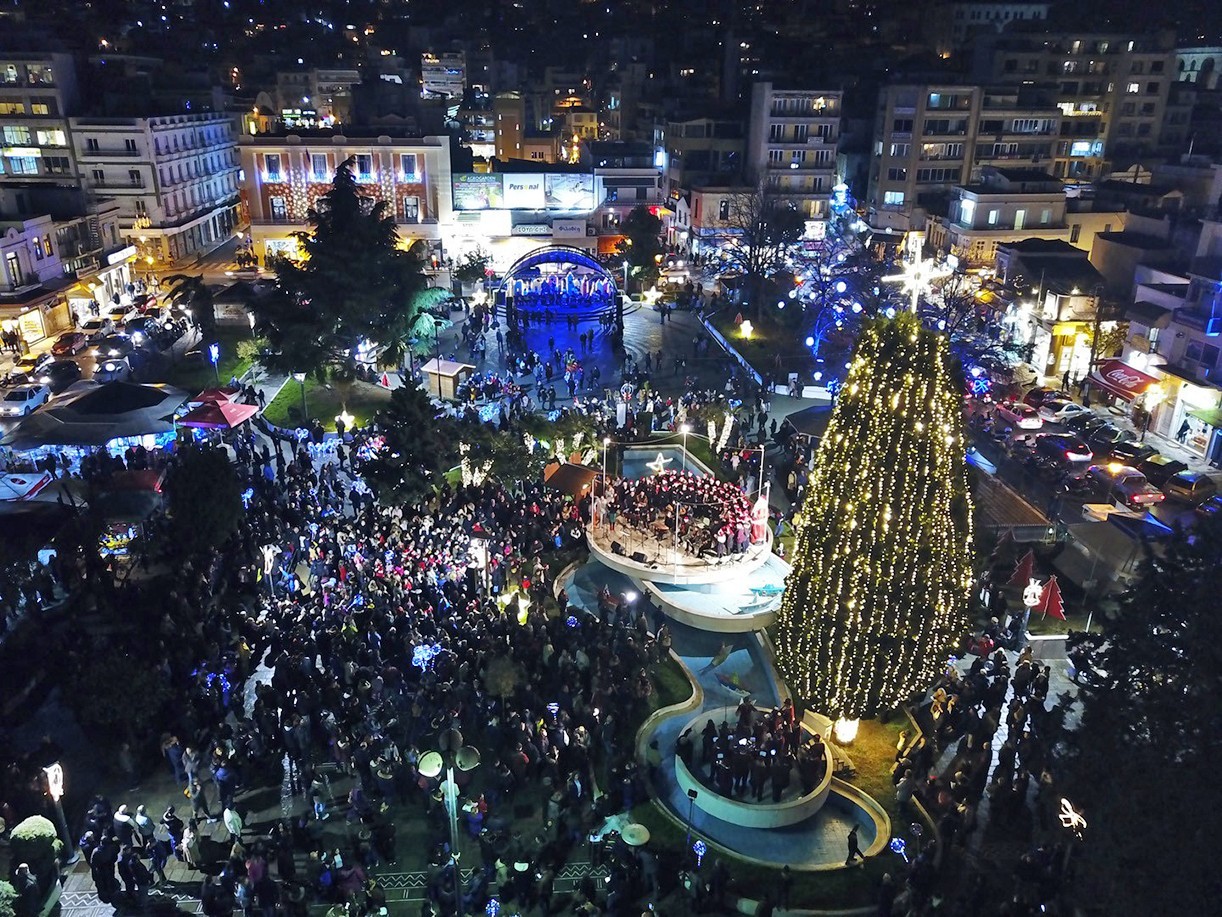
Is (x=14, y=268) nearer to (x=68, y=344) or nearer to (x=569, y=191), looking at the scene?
(x=68, y=344)

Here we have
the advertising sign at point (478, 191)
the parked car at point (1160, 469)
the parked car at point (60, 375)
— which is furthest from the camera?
the advertising sign at point (478, 191)

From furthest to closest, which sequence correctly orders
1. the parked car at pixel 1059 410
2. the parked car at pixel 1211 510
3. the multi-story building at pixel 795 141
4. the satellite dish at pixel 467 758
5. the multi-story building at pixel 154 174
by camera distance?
1. the multi-story building at pixel 795 141
2. the multi-story building at pixel 154 174
3. the parked car at pixel 1059 410
4. the satellite dish at pixel 467 758
5. the parked car at pixel 1211 510

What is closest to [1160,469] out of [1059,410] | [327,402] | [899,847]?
[1059,410]

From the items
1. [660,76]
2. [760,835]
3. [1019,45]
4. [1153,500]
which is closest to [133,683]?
[760,835]

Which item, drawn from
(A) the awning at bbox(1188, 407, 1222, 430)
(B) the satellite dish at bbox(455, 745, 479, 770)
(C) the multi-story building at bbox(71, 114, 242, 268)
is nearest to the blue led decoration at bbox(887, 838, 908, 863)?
(B) the satellite dish at bbox(455, 745, 479, 770)

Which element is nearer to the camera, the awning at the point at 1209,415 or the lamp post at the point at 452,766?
the lamp post at the point at 452,766

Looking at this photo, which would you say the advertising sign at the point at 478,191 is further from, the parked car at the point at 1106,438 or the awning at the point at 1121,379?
the parked car at the point at 1106,438

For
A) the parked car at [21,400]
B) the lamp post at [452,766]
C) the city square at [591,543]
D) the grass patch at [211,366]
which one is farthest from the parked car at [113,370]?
the lamp post at [452,766]
